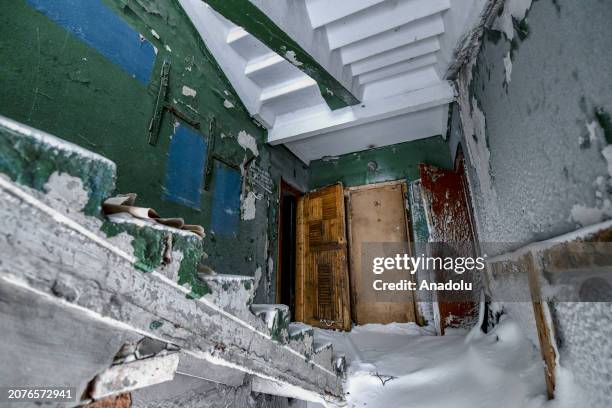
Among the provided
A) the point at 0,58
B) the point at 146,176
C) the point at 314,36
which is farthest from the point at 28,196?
the point at 314,36

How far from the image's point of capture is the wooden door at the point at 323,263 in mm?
3756

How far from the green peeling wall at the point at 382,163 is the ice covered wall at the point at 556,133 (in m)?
2.28

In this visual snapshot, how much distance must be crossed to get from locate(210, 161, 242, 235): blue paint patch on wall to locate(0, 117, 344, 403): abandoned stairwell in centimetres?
179

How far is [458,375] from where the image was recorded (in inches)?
64.0

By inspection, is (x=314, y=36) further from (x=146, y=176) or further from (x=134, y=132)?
(x=146, y=176)

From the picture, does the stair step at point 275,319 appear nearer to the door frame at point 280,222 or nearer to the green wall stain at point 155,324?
the green wall stain at point 155,324

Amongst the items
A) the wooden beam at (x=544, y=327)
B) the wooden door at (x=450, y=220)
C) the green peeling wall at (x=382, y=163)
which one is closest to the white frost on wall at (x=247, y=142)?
the green peeling wall at (x=382, y=163)

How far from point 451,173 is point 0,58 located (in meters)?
3.99

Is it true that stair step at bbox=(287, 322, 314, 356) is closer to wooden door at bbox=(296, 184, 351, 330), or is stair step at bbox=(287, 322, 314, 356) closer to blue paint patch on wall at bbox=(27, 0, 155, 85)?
blue paint patch on wall at bbox=(27, 0, 155, 85)

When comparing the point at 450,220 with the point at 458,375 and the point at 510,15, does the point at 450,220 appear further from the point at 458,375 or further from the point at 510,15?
the point at 510,15

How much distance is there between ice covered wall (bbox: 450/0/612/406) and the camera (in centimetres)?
86

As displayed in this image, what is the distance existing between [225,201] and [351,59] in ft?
6.11

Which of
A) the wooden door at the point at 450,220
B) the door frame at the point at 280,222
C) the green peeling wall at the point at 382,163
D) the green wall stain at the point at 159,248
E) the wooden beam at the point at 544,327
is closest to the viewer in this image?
the green wall stain at the point at 159,248

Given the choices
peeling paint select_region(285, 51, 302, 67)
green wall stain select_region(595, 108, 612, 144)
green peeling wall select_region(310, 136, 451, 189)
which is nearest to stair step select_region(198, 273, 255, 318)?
green wall stain select_region(595, 108, 612, 144)
